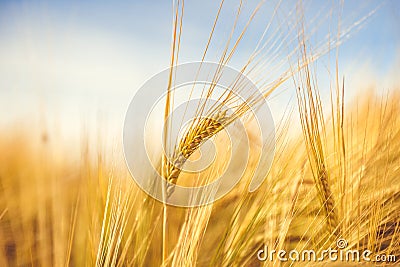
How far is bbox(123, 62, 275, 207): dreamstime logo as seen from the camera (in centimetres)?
84

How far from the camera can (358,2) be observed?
116 cm

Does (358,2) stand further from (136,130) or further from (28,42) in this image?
(28,42)

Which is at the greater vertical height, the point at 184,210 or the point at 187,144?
the point at 187,144

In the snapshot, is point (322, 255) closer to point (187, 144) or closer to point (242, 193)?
point (242, 193)

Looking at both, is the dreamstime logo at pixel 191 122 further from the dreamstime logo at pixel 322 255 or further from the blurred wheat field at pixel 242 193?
the dreamstime logo at pixel 322 255

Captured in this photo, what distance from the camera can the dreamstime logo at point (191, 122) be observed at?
0.84m

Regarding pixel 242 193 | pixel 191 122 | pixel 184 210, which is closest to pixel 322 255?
pixel 242 193

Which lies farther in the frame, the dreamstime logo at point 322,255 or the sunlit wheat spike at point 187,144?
the dreamstime logo at point 322,255

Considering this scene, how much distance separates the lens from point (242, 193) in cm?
94

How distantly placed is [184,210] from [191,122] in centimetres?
22

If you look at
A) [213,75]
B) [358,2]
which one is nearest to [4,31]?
[213,75]

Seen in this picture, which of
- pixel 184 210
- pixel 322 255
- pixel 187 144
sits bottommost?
pixel 322 255

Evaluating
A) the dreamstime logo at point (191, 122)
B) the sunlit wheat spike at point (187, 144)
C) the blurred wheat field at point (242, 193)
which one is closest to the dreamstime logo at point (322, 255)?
the blurred wheat field at point (242, 193)

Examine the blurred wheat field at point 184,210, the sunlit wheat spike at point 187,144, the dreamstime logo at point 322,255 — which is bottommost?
the dreamstime logo at point 322,255
